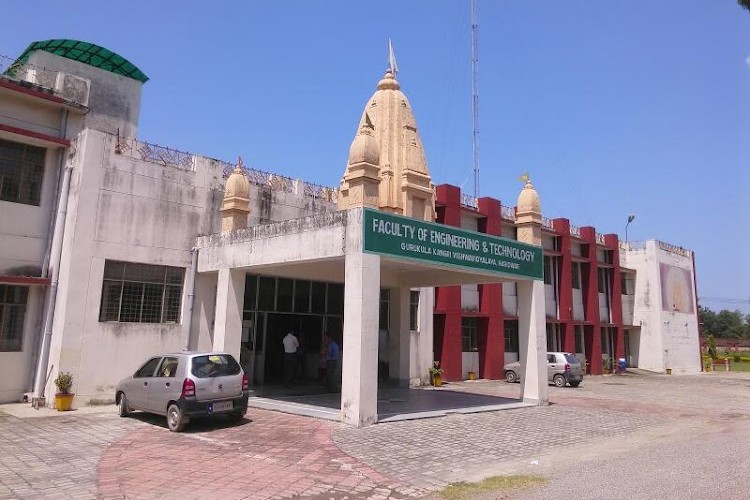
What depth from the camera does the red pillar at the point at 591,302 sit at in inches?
1312

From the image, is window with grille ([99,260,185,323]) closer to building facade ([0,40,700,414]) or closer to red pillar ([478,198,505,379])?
building facade ([0,40,700,414])

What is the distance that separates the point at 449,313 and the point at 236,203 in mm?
12066

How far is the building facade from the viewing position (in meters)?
13.2

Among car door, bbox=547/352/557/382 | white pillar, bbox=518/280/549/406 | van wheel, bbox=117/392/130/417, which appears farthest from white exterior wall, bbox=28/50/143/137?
car door, bbox=547/352/557/382

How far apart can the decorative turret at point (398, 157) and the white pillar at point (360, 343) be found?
16.2ft

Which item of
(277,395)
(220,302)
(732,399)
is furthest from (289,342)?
(732,399)

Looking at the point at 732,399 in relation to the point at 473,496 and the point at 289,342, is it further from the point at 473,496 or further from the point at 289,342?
the point at 473,496

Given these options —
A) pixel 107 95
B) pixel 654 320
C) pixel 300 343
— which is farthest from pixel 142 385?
pixel 654 320

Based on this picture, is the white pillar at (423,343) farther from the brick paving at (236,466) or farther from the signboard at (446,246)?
the brick paving at (236,466)

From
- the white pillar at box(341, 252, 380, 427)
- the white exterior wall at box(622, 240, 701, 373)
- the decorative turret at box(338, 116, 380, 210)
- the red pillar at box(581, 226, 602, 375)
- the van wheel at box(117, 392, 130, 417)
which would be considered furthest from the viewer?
the white exterior wall at box(622, 240, 701, 373)

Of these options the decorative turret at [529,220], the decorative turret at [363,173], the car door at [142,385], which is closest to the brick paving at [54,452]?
the car door at [142,385]

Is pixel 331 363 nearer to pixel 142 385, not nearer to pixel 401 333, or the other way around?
pixel 401 333

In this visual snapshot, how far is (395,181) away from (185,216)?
6.16m

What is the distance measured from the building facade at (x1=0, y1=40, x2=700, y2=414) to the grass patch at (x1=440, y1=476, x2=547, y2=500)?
4081 mm
